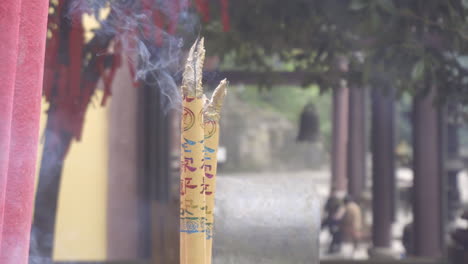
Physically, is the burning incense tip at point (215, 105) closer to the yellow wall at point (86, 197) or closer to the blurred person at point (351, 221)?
the yellow wall at point (86, 197)

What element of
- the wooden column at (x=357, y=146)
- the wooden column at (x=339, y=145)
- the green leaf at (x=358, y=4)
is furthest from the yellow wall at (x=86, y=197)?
the wooden column at (x=339, y=145)

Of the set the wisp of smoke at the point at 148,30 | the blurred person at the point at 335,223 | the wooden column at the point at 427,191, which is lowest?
the blurred person at the point at 335,223

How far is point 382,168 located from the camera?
505cm

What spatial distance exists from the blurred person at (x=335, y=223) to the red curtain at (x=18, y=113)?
5.71 metres

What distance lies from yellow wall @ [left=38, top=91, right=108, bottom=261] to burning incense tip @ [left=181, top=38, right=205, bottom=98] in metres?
2.49

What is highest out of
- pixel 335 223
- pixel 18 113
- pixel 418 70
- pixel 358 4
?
pixel 358 4

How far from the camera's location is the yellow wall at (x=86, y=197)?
346 centimetres

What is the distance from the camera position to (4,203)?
1.04 meters

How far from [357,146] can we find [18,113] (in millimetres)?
6979

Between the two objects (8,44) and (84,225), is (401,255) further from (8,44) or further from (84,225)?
(8,44)

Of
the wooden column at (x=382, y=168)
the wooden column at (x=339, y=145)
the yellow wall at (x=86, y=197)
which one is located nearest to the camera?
the yellow wall at (x=86, y=197)

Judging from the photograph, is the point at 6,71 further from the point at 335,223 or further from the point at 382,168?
the point at 335,223

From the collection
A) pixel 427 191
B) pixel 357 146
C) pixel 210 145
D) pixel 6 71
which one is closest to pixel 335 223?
pixel 357 146

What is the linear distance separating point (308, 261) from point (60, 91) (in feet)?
4.05
